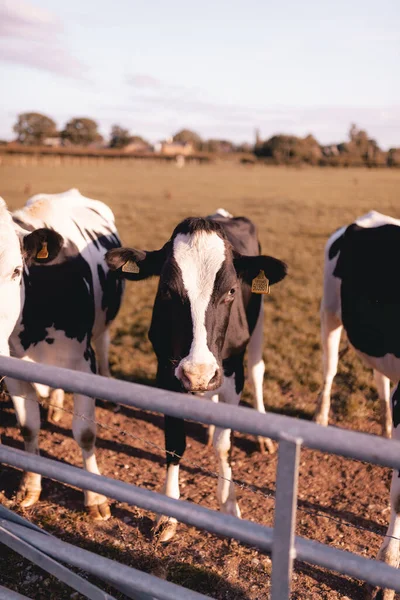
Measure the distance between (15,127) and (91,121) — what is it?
17514 millimetres

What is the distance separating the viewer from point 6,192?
23141 millimetres

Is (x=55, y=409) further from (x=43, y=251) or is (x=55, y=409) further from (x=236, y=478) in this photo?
(x=43, y=251)

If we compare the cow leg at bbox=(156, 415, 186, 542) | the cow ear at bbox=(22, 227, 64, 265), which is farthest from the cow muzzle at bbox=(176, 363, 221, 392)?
the cow ear at bbox=(22, 227, 64, 265)

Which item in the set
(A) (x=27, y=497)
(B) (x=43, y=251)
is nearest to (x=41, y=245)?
(B) (x=43, y=251)

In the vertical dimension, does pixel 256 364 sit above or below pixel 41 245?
below

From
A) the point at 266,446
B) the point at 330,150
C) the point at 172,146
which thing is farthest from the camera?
the point at 172,146

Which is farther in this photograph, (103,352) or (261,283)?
(103,352)

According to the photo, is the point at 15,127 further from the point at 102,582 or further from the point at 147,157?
the point at 102,582

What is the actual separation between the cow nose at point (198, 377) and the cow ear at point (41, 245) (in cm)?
130

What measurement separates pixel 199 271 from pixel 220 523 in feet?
4.86

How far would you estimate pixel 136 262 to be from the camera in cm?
316

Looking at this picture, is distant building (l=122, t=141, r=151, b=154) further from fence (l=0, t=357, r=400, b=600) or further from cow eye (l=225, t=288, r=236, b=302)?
fence (l=0, t=357, r=400, b=600)

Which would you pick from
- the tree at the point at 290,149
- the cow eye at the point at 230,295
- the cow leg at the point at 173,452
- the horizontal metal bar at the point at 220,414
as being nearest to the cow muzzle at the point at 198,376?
the cow eye at the point at 230,295

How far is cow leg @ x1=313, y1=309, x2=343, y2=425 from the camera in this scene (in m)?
4.66
